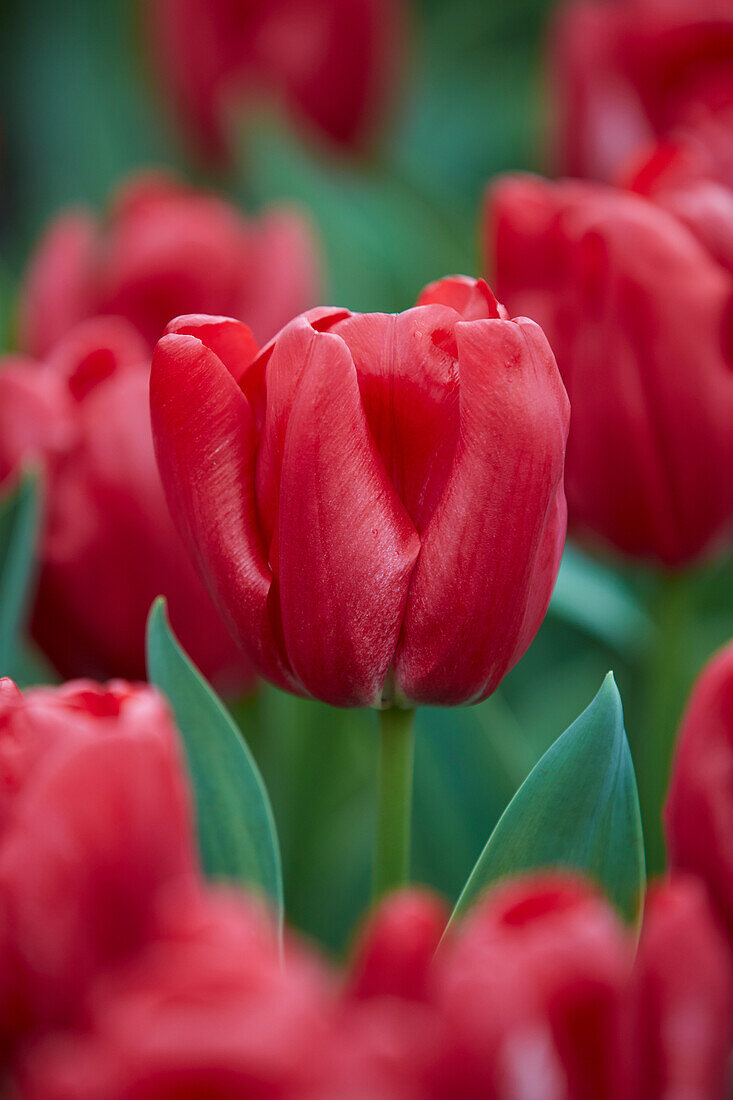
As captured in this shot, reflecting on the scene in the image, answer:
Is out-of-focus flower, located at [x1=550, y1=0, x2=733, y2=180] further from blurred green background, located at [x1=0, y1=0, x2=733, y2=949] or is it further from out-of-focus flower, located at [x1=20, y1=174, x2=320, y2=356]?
out-of-focus flower, located at [x1=20, y1=174, x2=320, y2=356]

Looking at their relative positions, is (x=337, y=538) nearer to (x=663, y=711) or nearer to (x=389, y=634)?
(x=389, y=634)

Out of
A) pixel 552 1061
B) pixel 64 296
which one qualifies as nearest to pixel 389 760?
pixel 552 1061

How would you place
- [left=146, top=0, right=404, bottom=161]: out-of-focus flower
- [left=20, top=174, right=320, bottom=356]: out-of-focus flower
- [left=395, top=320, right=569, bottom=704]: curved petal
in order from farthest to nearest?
1. [left=146, top=0, right=404, bottom=161]: out-of-focus flower
2. [left=20, top=174, right=320, bottom=356]: out-of-focus flower
3. [left=395, top=320, right=569, bottom=704]: curved petal

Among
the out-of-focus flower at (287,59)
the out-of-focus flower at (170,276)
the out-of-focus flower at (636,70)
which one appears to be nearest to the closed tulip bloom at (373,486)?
the out-of-focus flower at (170,276)

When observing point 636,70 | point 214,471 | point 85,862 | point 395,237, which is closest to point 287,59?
point 395,237

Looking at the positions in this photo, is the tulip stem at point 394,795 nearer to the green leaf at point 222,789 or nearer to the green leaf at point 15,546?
the green leaf at point 222,789

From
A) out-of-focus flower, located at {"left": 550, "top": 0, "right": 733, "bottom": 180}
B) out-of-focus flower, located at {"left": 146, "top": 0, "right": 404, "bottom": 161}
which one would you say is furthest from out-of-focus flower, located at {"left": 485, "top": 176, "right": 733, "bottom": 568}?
out-of-focus flower, located at {"left": 146, "top": 0, "right": 404, "bottom": 161}
